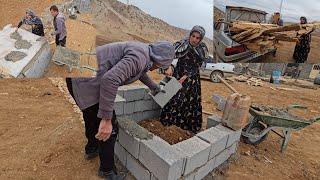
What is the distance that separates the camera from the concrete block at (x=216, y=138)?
2.95m

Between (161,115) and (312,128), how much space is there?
3.60 m

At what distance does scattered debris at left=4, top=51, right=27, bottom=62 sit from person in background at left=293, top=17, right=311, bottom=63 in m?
6.80

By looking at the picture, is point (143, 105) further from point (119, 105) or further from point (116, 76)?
point (116, 76)

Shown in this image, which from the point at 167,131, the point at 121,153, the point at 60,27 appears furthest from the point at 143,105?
the point at 60,27

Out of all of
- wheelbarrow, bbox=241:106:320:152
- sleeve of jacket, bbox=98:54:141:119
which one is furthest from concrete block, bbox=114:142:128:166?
wheelbarrow, bbox=241:106:320:152

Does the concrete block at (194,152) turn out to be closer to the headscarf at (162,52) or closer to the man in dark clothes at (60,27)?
the headscarf at (162,52)

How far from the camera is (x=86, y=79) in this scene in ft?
7.64

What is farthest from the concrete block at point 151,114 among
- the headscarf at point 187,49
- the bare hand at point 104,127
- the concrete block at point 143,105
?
the bare hand at point 104,127

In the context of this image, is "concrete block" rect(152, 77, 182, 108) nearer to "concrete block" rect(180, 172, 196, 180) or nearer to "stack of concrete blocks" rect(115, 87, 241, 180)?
"stack of concrete blocks" rect(115, 87, 241, 180)

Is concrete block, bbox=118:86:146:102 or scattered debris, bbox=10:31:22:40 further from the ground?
scattered debris, bbox=10:31:22:40

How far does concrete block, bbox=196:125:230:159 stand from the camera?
2953mm

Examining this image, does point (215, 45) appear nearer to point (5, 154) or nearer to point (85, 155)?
point (85, 155)

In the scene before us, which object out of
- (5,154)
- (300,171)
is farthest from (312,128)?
(5,154)

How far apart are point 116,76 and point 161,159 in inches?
33.2
